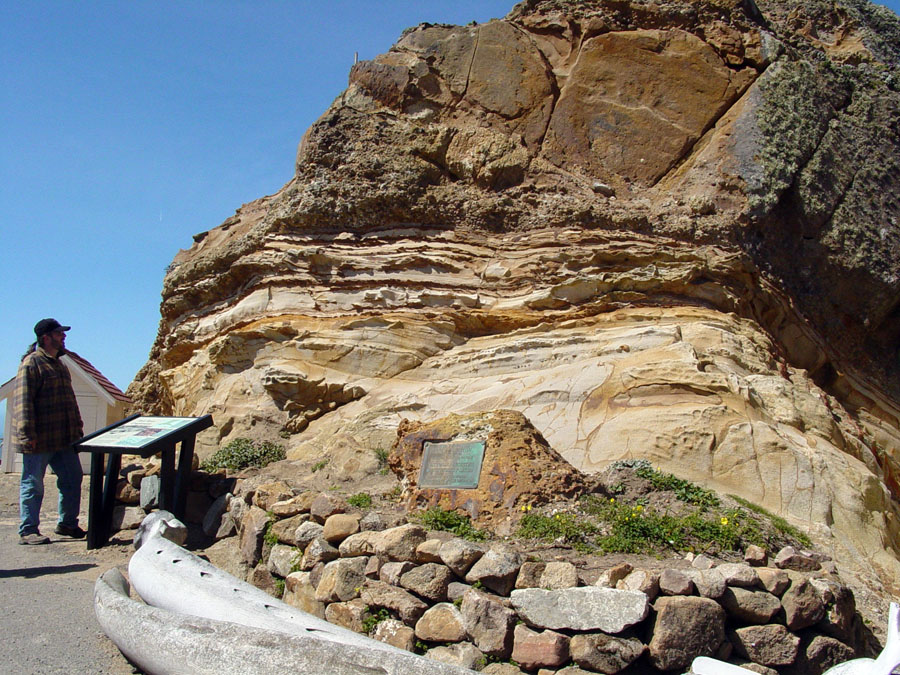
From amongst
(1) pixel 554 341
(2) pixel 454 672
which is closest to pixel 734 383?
(1) pixel 554 341

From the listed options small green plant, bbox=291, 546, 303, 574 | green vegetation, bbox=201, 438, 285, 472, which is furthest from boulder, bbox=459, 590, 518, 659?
green vegetation, bbox=201, 438, 285, 472

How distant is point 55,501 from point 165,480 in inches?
149

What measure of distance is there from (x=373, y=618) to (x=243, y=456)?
4.45 metres

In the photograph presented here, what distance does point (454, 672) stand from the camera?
126 inches

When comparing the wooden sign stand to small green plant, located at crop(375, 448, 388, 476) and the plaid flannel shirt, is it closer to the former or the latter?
the plaid flannel shirt

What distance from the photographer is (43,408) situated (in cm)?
713

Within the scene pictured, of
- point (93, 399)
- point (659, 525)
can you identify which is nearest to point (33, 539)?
point (659, 525)

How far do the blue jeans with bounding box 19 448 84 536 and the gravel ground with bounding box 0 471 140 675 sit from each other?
→ 0.74 feet

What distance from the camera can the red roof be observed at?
15.5 meters

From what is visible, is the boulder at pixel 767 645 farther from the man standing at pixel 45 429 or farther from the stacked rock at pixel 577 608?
the man standing at pixel 45 429

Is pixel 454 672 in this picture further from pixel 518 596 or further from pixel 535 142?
pixel 535 142

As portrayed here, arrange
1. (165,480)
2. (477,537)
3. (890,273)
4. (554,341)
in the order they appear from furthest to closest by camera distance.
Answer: (890,273) < (554,341) < (165,480) < (477,537)

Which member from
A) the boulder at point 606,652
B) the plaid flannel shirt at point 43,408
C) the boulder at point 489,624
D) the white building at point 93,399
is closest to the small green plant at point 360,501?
the boulder at point 489,624

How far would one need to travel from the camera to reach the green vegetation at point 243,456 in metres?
8.34
